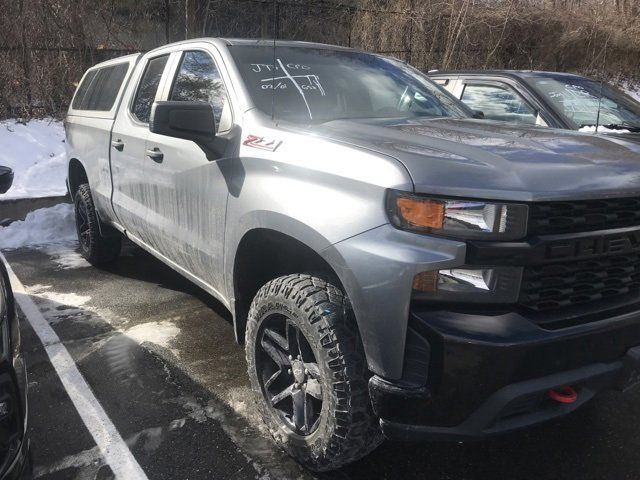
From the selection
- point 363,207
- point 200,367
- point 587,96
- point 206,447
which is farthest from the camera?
point 587,96

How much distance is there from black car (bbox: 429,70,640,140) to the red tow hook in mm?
3689

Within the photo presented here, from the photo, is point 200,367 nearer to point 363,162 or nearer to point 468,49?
point 363,162

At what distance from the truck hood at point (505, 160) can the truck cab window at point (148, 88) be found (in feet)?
5.90

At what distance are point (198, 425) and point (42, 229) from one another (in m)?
4.65

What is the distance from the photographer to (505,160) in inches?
81.7

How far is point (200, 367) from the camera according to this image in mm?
3441

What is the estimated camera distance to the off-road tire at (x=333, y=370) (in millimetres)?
2156

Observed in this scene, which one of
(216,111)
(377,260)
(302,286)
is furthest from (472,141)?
(216,111)

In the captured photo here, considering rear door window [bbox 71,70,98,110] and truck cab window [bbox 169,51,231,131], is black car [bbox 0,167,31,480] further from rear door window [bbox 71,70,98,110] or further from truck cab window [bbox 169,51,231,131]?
rear door window [bbox 71,70,98,110]

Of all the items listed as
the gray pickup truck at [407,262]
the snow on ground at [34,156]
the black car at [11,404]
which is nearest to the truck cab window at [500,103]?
the gray pickup truck at [407,262]

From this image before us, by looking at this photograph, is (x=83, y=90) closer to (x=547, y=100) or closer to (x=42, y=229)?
(x=42, y=229)

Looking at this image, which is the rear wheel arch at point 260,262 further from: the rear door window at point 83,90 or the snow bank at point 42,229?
the snow bank at point 42,229

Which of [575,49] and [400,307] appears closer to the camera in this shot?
[400,307]

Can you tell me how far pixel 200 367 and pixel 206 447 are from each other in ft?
2.73
